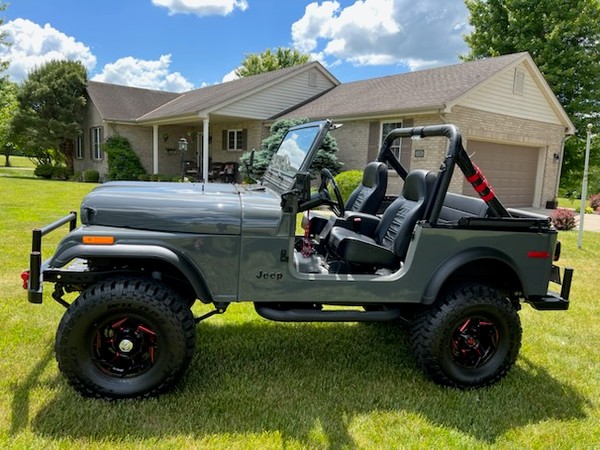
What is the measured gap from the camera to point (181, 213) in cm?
302

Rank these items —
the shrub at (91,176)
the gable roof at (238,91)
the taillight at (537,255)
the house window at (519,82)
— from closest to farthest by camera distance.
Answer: the taillight at (537,255) < the house window at (519,82) < the gable roof at (238,91) < the shrub at (91,176)

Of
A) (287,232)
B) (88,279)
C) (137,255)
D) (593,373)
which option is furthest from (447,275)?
(88,279)

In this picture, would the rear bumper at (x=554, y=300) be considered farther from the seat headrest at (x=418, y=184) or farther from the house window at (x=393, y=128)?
the house window at (x=393, y=128)

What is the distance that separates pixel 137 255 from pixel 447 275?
6.53 ft

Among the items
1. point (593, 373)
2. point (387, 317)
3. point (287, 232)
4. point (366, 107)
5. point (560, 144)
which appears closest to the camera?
point (287, 232)

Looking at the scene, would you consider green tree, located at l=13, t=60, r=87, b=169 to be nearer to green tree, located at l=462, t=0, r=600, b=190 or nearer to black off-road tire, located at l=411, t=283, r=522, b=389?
green tree, located at l=462, t=0, r=600, b=190

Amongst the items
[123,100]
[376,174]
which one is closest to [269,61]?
[123,100]

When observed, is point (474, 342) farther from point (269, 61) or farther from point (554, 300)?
point (269, 61)

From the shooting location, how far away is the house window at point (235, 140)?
2141cm

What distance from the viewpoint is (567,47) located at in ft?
79.3

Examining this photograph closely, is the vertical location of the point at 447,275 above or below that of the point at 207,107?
below

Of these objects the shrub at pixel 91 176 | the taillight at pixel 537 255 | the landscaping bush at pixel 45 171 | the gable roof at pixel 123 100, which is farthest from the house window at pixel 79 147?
the taillight at pixel 537 255

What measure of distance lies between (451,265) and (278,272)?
118cm

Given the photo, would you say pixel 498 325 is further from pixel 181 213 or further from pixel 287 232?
pixel 181 213
